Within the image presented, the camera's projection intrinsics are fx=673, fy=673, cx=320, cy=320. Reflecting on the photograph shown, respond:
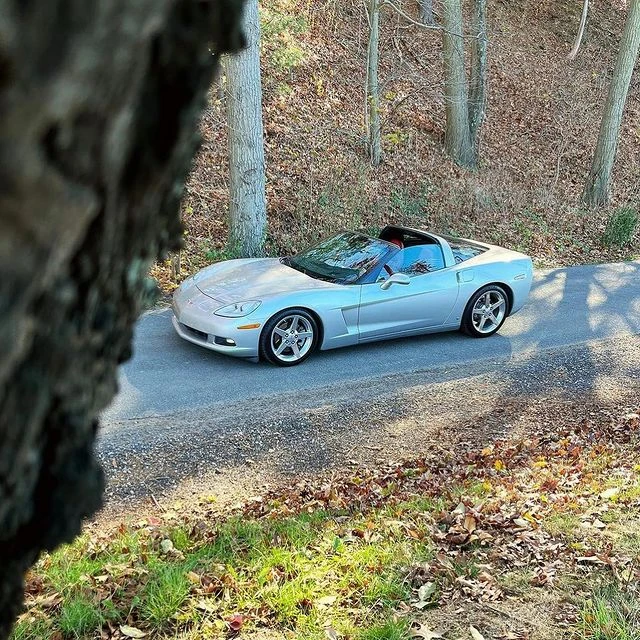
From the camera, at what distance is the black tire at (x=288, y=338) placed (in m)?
7.02

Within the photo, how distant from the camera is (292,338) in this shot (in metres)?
7.20

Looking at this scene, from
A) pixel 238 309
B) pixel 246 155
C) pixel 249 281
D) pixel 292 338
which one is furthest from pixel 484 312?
pixel 246 155

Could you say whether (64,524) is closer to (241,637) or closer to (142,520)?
(241,637)

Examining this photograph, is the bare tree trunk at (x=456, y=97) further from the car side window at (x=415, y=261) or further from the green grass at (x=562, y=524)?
the green grass at (x=562, y=524)

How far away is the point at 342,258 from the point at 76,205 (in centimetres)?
734

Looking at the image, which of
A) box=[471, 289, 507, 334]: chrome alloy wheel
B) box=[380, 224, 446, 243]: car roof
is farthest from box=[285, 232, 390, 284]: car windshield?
box=[471, 289, 507, 334]: chrome alloy wheel

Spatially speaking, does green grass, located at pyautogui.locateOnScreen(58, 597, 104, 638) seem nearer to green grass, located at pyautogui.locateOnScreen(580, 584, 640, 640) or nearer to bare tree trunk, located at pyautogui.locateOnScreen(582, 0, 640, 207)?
green grass, located at pyautogui.locateOnScreen(580, 584, 640, 640)

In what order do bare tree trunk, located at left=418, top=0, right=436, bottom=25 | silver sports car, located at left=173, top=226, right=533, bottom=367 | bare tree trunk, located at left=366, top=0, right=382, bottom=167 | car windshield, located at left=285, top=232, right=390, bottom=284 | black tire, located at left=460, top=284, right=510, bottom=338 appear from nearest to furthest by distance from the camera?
silver sports car, located at left=173, top=226, right=533, bottom=367, car windshield, located at left=285, top=232, right=390, bottom=284, black tire, located at left=460, top=284, right=510, bottom=338, bare tree trunk, located at left=366, top=0, right=382, bottom=167, bare tree trunk, located at left=418, top=0, right=436, bottom=25

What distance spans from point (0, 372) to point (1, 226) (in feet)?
0.67

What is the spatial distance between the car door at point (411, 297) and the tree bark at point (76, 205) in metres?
6.36

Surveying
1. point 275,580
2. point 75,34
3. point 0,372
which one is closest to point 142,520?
point 275,580

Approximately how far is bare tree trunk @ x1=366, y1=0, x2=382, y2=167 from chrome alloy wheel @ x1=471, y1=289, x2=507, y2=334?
7.63 meters

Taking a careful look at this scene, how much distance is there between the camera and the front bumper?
683 centimetres

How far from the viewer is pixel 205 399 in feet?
20.6
